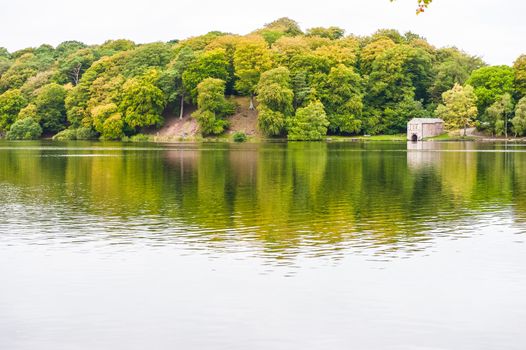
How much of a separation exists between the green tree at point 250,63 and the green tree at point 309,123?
12.1 m

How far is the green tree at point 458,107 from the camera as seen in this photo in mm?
116062

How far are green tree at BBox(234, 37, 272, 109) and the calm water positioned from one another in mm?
89970

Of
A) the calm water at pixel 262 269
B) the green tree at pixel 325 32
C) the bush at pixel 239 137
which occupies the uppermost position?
the green tree at pixel 325 32

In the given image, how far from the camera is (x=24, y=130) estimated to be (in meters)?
131

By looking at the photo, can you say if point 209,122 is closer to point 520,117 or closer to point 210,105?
point 210,105

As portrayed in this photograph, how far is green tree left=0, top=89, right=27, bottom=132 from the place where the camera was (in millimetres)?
137375

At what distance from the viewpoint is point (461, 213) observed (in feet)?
89.8

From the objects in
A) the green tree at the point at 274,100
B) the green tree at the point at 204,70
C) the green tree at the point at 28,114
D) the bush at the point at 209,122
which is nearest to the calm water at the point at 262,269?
the green tree at the point at 274,100

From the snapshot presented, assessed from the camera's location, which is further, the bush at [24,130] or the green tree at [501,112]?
the bush at [24,130]

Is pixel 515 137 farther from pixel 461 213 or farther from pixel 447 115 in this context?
pixel 461 213

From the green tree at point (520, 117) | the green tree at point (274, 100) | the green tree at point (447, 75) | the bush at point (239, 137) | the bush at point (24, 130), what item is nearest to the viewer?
the green tree at point (520, 117)

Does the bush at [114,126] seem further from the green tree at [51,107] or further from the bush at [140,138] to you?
the green tree at [51,107]

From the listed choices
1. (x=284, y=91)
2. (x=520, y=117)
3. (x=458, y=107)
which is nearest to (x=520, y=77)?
(x=458, y=107)

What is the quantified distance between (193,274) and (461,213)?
1409cm
